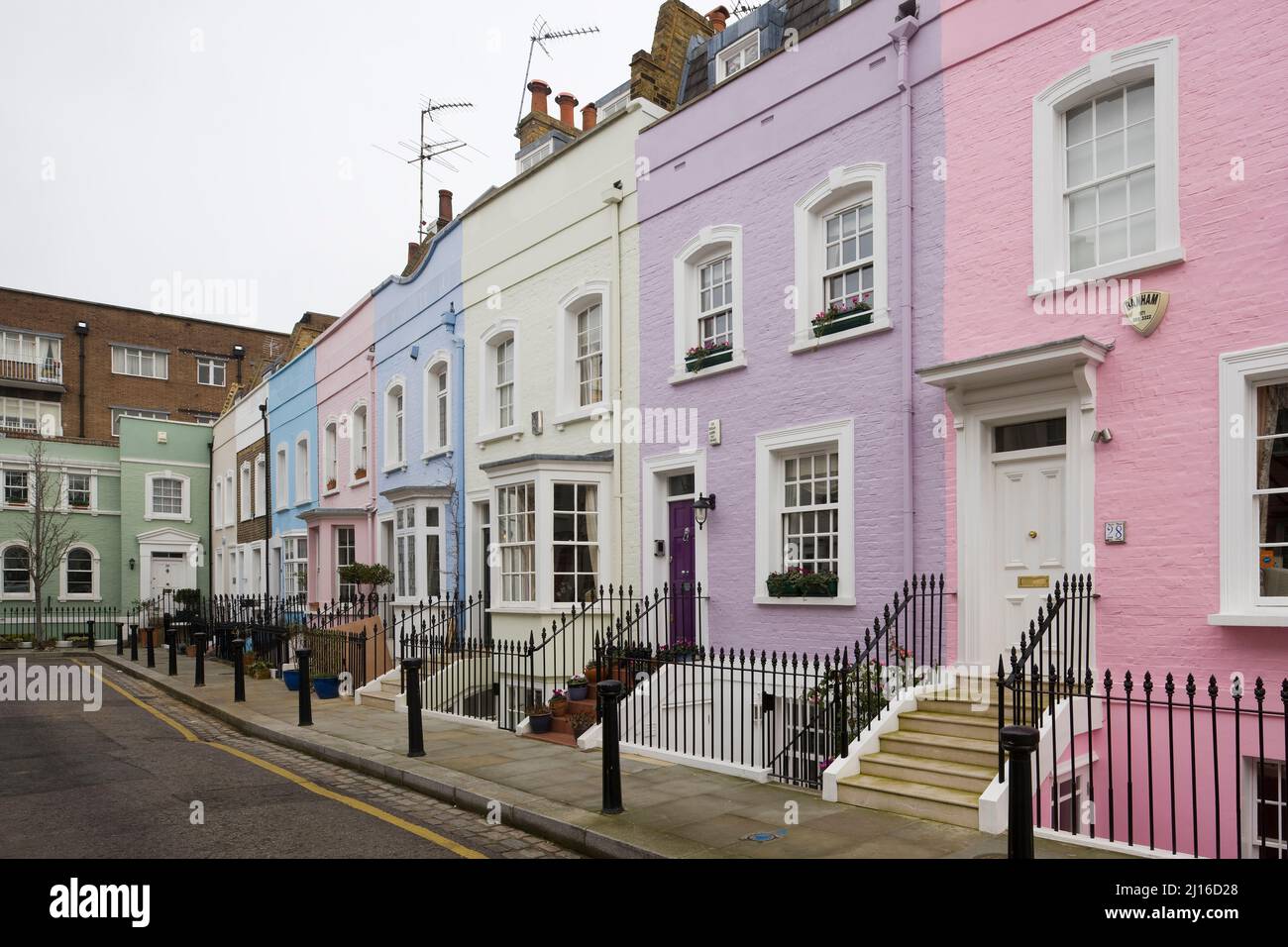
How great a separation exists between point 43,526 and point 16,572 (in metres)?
2.16

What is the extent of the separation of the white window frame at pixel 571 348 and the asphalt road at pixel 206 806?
21.1 feet

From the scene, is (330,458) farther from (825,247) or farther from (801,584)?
(801,584)

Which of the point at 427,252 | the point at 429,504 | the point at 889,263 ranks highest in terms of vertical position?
the point at 427,252

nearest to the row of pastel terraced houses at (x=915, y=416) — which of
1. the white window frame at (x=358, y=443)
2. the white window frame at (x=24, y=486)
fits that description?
the white window frame at (x=358, y=443)

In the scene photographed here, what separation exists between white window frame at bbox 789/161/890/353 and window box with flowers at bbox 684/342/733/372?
117 cm

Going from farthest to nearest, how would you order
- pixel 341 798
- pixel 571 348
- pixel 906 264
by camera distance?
pixel 571 348, pixel 906 264, pixel 341 798

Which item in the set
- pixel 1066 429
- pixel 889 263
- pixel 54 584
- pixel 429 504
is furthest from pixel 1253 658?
pixel 54 584

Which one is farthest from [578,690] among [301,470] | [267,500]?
[267,500]

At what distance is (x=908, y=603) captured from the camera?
9.83 m

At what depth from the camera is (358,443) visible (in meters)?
23.3

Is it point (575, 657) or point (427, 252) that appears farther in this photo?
point (427, 252)
